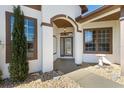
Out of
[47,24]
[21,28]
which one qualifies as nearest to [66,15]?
A: [47,24]

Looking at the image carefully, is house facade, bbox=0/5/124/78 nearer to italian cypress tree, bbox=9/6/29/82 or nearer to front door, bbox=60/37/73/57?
front door, bbox=60/37/73/57

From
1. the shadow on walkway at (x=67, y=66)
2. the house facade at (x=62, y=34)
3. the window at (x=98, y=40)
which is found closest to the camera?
the house facade at (x=62, y=34)

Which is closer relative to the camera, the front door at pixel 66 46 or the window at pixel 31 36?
the window at pixel 31 36

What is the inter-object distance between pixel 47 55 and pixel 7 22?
2.81 m

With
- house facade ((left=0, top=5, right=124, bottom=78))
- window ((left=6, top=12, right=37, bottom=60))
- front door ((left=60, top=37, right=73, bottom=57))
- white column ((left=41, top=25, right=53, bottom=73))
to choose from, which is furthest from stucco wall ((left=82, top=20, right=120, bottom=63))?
window ((left=6, top=12, right=37, bottom=60))

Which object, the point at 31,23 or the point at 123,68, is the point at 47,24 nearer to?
the point at 31,23

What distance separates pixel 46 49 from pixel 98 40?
211 inches

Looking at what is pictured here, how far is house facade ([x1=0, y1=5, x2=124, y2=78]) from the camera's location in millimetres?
6133

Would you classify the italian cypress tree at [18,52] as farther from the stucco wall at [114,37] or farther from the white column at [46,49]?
the stucco wall at [114,37]

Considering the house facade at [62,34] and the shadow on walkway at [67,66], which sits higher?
the house facade at [62,34]

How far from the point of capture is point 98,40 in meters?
11.2

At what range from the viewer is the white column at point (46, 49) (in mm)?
7496

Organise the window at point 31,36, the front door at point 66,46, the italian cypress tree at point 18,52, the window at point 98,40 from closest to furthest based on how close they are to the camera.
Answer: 1. the italian cypress tree at point 18,52
2. the window at point 31,36
3. the window at point 98,40
4. the front door at point 66,46

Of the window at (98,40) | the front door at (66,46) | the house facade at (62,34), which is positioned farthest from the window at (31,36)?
the front door at (66,46)
